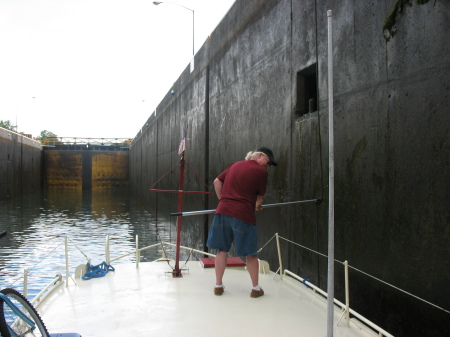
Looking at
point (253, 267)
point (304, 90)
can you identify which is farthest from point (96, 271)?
point (304, 90)

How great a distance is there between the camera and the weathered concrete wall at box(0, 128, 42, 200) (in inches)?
1138

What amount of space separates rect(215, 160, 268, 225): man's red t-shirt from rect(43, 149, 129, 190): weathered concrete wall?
42.8m

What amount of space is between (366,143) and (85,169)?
4473cm

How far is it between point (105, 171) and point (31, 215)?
85.2 ft

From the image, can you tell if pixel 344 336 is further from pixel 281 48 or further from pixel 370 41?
pixel 281 48

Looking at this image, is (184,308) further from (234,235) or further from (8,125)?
(8,125)

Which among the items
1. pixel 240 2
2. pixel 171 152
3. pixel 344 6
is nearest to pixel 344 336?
pixel 344 6

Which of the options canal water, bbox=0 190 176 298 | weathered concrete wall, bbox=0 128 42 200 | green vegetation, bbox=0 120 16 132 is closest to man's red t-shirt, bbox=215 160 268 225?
canal water, bbox=0 190 176 298

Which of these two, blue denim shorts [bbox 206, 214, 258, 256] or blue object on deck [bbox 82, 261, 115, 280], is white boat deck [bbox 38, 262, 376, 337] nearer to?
blue object on deck [bbox 82, 261, 115, 280]

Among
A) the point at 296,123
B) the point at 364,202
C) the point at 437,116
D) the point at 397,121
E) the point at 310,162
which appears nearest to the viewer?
the point at 437,116

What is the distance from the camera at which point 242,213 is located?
3938 mm

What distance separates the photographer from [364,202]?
12.0 ft

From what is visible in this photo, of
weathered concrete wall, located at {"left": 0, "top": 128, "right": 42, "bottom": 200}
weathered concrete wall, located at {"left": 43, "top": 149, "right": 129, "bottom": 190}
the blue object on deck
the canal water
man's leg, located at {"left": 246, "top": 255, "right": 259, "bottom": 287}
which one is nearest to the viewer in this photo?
man's leg, located at {"left": 246, "top": 255, "right": 259, "bottom": 287}

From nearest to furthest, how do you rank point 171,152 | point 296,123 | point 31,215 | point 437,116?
point 437,116, point 296,123, point 171,152, point 31,215
